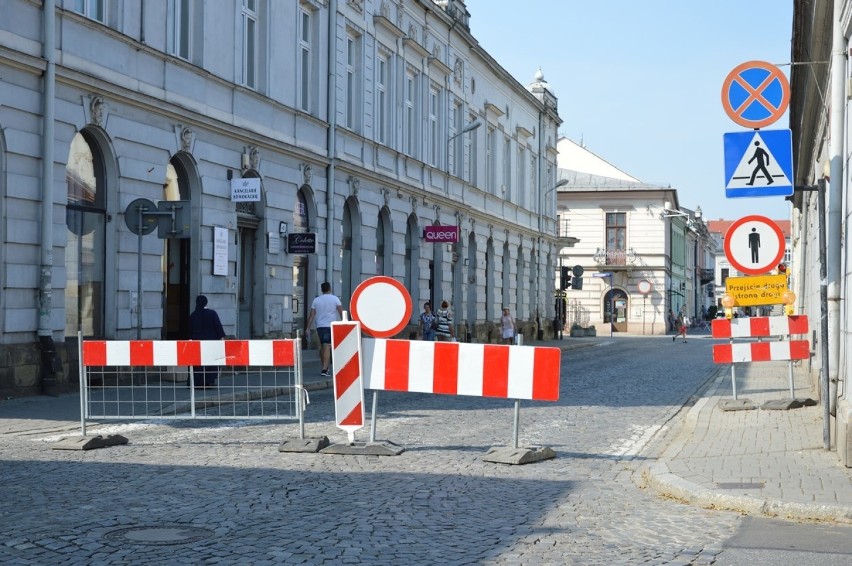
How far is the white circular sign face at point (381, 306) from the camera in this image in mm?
10812

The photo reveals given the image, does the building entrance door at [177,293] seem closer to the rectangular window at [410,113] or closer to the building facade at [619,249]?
the rectangular window at [410,113]

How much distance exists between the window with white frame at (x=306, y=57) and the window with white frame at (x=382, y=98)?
457cm

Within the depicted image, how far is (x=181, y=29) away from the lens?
21.7 meters

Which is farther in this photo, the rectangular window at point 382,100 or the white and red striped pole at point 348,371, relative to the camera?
the rectangular window at point 382,100

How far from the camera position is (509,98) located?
4869 centimetres

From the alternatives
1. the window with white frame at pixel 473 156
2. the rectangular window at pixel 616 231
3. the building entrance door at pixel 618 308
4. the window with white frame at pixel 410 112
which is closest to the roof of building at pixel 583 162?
the rectangular window at pixel 616 231

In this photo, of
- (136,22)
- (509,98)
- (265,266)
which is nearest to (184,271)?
(265,266)

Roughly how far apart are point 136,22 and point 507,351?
1198 centimetres

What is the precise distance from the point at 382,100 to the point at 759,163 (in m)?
23.3

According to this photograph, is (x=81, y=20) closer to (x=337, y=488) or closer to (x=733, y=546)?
(x=337, y=488)

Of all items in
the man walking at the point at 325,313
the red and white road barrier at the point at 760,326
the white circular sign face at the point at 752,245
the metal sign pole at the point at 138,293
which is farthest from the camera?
the man walking at the point at 325,313

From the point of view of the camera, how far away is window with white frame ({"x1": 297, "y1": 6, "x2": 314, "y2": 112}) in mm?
27391

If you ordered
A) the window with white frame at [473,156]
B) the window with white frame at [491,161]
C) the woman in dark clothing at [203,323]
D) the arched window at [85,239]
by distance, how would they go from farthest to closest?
the window with white frame at [491,161] < the window with white frame at [473,156] < the woman in dark clothing at [203,323] < the arched window at [85,239]

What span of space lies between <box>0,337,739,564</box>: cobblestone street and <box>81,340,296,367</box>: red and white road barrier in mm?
774
